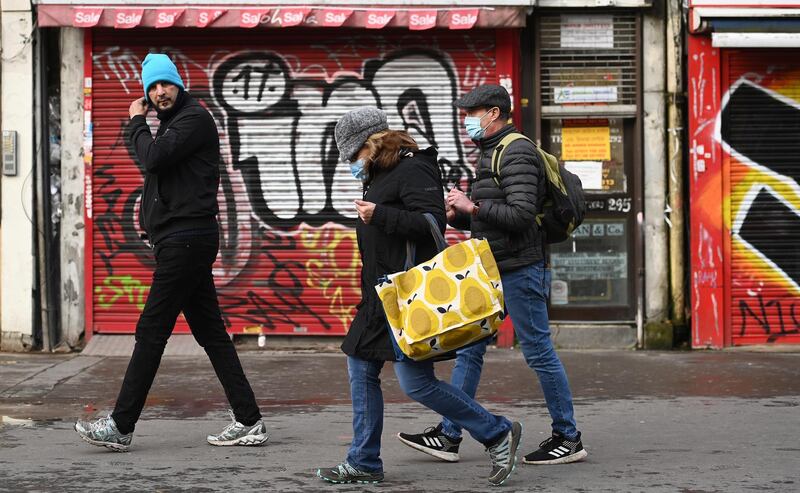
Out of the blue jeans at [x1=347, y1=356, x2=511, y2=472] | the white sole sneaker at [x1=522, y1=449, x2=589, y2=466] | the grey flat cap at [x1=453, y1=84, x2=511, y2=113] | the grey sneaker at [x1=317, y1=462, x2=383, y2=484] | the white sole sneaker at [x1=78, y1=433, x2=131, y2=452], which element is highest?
the grey flat cap at [x1=453, y1=84, x2=511, y2=113]

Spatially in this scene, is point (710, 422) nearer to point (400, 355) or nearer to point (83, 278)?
point (400, 355)

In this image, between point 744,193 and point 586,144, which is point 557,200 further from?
point 744,193

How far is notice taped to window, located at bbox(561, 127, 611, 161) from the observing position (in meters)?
11.1

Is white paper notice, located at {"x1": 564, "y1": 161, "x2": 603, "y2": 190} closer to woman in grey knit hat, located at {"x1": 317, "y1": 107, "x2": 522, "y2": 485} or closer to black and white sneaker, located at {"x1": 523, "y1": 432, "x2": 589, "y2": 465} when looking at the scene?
black and white sneaker, located at {"x1": 523, "y1": 432, "x2": 589, "y2": 465}

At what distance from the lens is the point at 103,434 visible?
6312mm

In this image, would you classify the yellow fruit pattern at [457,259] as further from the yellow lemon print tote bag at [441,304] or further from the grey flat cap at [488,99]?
the grey flat cap at [488,99]

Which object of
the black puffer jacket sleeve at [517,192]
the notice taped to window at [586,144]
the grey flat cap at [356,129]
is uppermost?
the notice taped to window at [586,144]

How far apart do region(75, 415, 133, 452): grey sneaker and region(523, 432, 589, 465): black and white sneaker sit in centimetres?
204

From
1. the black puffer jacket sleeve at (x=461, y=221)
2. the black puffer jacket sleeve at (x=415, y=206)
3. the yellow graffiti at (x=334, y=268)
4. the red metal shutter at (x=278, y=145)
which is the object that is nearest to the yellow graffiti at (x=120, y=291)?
the red metal shutter at (x=278, y=145)

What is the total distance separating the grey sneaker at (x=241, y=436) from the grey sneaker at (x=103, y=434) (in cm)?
48

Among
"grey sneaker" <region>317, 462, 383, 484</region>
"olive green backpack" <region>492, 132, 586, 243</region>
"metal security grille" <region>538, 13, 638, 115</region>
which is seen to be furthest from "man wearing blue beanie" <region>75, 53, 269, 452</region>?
"metal security grille" <region>538, 13, 638, 115</region>

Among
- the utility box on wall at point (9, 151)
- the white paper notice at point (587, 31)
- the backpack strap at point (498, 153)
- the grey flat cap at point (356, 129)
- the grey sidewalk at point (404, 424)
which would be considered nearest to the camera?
the grey flat cap at point (356, 129)

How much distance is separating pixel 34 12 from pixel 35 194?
1.56m

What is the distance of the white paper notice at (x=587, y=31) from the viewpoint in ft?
36.1
